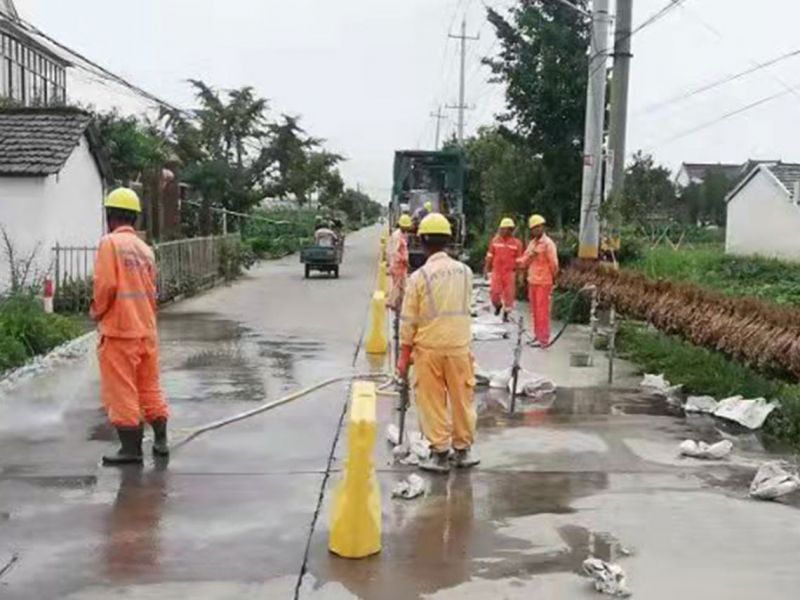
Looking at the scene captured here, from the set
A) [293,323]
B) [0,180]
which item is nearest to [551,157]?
[293,323]

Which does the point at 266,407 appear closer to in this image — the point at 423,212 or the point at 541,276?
the point at 541,276

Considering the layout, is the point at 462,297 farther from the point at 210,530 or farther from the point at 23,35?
the point at 23,35

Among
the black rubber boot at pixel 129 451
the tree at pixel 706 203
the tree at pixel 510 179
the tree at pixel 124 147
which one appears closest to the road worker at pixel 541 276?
the black rubber boot at pixel 129 451

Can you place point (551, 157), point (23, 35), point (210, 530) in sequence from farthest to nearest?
point (23, 35)
point (551, 157)
point (210, 530)

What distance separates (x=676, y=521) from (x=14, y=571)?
12.2ft

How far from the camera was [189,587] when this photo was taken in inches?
201

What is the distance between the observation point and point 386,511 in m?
6.41

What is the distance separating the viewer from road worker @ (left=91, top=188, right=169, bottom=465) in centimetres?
724

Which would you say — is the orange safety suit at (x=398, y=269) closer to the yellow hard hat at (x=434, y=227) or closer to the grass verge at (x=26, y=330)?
the grass verge at (x=26, y=330)

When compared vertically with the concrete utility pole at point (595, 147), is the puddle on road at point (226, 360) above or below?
below

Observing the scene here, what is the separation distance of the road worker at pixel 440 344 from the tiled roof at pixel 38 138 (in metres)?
11.7

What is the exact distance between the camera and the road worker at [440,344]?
725 centimetres

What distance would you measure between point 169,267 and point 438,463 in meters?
14.8

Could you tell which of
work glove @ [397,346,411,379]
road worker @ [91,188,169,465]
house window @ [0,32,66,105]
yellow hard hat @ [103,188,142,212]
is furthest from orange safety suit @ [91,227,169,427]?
house window @ [0,32,66,105]
